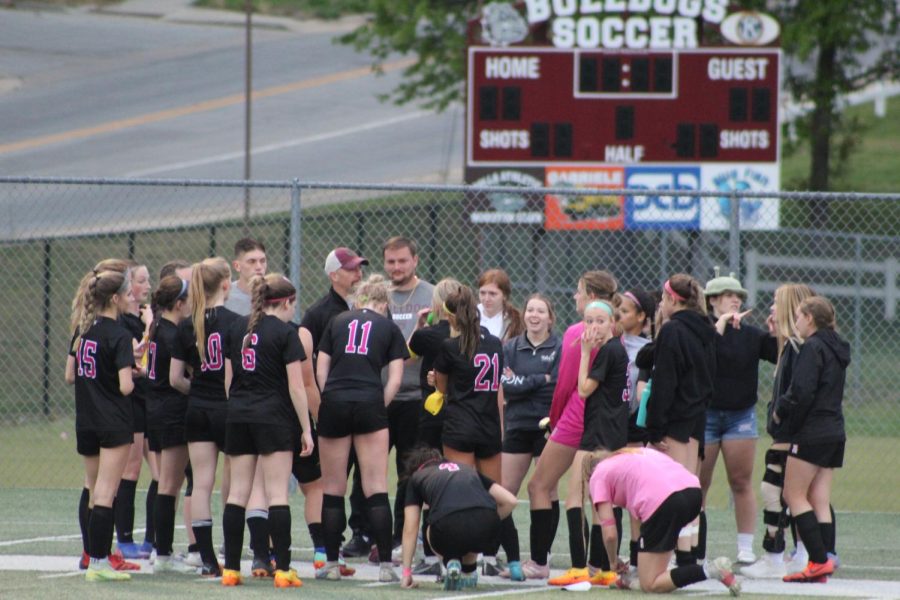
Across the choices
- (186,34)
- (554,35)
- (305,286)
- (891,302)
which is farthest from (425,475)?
(186,34)

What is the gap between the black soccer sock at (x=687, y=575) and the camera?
7.62 metres

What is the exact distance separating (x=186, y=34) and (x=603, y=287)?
1208 inches

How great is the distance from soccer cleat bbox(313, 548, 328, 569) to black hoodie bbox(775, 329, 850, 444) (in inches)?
110

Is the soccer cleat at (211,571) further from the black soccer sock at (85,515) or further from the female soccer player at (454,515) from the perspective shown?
the female soccer player at (454,515)

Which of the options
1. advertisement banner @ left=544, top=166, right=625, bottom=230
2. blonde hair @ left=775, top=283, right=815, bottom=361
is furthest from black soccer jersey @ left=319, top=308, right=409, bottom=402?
advertisement banner @ left=544, top=166, right=625, bottom=230

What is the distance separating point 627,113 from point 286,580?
9.77 metres

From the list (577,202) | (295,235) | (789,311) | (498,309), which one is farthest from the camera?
(577,202)

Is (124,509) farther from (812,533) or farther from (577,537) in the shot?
(812,533)

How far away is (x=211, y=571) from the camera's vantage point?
26.9ft

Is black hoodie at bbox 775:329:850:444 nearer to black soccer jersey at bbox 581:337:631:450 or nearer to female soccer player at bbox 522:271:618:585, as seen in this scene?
black soccer jersey at bbox 581:337:631:450

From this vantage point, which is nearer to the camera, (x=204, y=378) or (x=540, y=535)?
(x=204, y=378)

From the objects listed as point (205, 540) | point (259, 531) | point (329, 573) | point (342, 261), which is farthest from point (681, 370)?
point (205, 540)

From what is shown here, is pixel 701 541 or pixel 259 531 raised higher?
pixel 259 531

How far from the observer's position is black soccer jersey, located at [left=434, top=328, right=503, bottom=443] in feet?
27.2
